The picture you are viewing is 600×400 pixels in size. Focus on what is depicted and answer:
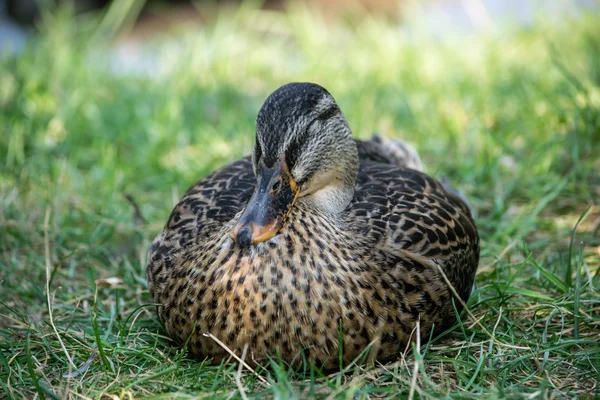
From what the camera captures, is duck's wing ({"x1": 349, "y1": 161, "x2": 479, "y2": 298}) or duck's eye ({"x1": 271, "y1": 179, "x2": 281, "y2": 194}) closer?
duck's eye ({"x1": 271, "y1": 179, "x2": 281, "y2": 194})

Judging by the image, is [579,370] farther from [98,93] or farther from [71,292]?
[98,93]

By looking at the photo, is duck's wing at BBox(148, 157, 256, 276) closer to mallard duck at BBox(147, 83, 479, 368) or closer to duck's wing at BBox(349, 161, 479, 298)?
mallard duck at BBox(147, 83, 479, 368)

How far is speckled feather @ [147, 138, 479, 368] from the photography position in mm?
2586

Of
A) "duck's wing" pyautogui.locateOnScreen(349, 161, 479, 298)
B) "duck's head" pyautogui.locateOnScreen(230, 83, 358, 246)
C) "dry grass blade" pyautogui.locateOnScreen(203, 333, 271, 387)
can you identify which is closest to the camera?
"dry grass blade" pyautogui.locateOnScreen(203, 333, 271, 387)

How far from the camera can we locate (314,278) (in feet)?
8.57

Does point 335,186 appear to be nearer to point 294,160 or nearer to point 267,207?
point 294,160

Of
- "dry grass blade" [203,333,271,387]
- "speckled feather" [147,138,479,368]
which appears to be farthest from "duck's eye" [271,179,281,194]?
"dry grass blade" [203,333,271,387]

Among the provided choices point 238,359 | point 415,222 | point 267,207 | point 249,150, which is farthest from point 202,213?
point 249,150

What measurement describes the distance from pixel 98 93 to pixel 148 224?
8.26 ft

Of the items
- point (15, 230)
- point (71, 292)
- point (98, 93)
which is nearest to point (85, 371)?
point (71, 292)

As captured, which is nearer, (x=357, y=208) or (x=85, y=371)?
(x=85, y=371)

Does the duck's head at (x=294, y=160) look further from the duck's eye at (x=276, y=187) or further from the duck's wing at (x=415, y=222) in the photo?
the duck's wing at (x=415, y=222)

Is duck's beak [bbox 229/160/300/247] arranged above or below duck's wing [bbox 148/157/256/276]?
above

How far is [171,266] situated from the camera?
2930mm
